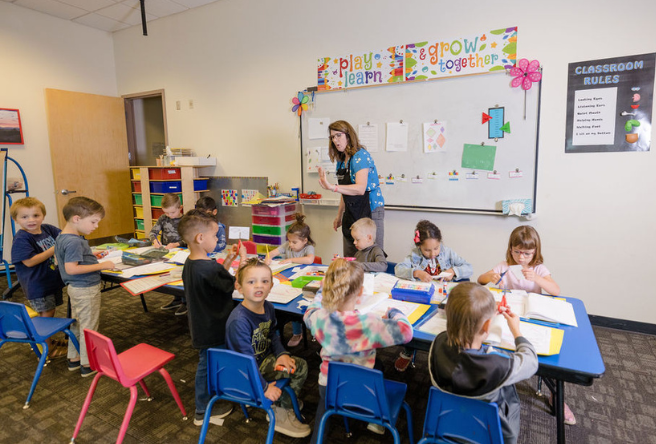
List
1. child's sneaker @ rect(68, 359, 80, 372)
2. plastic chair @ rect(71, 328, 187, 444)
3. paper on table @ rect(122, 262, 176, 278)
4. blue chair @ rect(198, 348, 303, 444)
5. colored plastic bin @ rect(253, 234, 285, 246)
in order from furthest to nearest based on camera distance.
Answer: colored plastic bin @ rect(253, 234, 285, 246) < child's sneaker @ rect(68, 359, 80, 372) < paper on table @ rect(122, 262, 176, 278) < plastic chair @ rect(71, 328, 187, 444) < blue chair @ rect(198, 348, 303, 444)

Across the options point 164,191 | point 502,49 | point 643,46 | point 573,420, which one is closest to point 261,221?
point 164,191

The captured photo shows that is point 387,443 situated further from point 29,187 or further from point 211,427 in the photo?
point 29,187

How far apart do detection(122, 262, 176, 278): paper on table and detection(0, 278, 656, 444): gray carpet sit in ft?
2.10

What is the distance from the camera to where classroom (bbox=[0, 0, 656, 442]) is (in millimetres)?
2928

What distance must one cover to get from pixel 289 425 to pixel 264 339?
430 millimetres

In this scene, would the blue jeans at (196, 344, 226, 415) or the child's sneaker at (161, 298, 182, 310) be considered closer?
the blue jeans at (196, 344, 226, 415)

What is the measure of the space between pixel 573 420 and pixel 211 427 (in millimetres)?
1806

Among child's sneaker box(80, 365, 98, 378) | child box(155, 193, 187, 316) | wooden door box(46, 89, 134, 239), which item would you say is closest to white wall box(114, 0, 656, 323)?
wooden door box(46, 89, 134, 239)

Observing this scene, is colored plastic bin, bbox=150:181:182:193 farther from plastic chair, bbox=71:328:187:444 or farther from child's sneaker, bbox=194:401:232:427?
child's sneaker, bbox=194:401:232:427

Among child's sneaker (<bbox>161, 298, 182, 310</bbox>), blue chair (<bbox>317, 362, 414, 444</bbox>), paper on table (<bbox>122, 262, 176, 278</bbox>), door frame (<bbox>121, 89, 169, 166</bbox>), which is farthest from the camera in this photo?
door frame (<bbox>121, 89, 169, 166</bbox>)

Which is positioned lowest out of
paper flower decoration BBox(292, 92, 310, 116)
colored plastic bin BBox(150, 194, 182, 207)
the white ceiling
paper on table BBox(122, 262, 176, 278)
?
paper on table BBox(122, 262, 176, 278)

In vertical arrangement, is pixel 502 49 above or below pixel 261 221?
above

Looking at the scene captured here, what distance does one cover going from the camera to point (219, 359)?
1535mm

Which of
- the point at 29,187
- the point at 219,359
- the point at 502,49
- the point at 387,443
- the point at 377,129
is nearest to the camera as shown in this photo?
the point at 219,359
